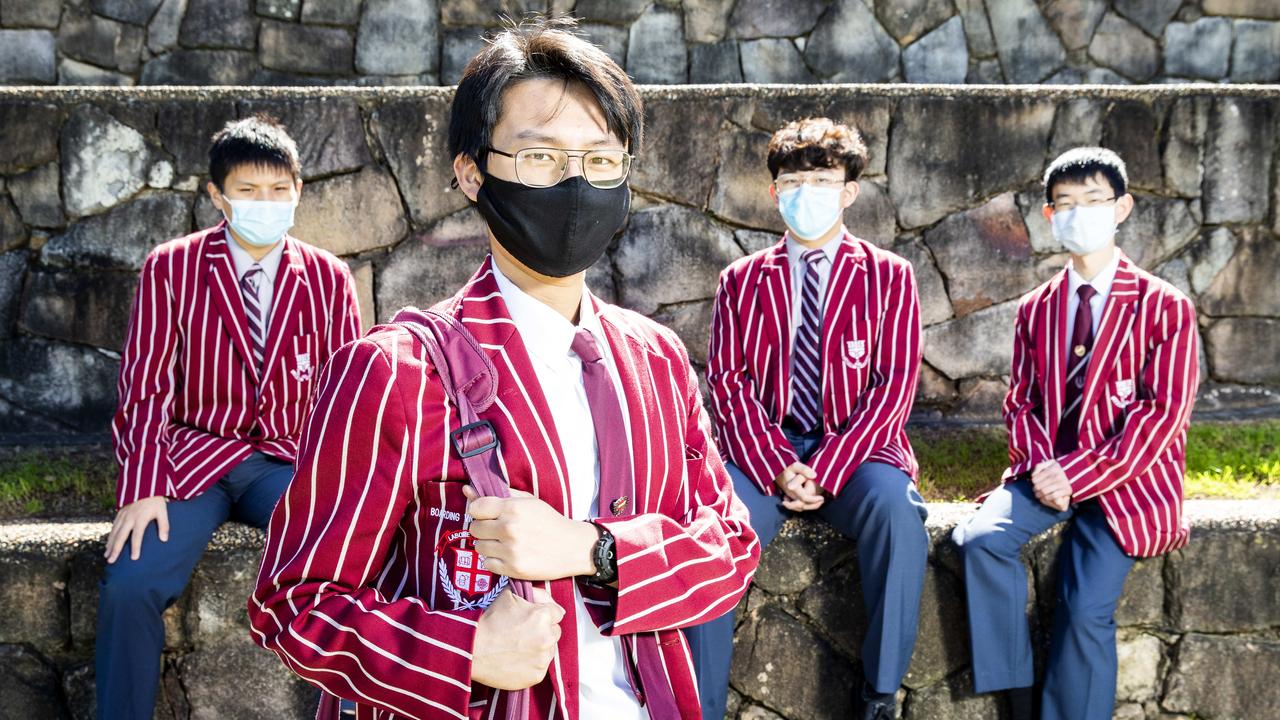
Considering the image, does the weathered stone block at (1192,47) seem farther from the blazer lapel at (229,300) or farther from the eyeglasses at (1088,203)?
the blazer lapel at (229,300)

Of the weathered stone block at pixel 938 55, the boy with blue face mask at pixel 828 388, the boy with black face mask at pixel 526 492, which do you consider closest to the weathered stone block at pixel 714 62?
the weathered stone block at pixel 938 55

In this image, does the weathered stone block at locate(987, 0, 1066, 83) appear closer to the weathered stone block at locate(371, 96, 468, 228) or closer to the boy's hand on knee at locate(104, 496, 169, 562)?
the weathered stone block at locate(371, 96, 468, 228)

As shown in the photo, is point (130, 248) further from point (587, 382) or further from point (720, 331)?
point (587, 382)

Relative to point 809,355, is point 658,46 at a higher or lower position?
higher

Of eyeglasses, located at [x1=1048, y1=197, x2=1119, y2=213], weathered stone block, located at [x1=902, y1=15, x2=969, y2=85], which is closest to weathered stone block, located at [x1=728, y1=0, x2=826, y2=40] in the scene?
weathered stone block, located at [x1=902, y1=15, x2=969, y2=85]

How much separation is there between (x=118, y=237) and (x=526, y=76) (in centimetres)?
344

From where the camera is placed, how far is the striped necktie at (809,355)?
3.50 m

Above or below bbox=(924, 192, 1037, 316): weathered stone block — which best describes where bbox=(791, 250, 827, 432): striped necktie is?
below

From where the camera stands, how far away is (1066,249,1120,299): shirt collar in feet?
11.0

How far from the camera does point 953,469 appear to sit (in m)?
4.41

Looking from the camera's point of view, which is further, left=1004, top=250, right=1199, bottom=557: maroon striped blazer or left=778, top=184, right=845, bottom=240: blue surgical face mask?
left=778, top=184, right=845, bottom=240: blue surgical face mask

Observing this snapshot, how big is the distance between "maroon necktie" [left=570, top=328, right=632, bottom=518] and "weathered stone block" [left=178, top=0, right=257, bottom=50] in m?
5.17

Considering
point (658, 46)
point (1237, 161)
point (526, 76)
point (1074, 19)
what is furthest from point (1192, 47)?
point (526, 76)

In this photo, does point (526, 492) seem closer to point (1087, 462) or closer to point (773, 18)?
point (1087, 462)
